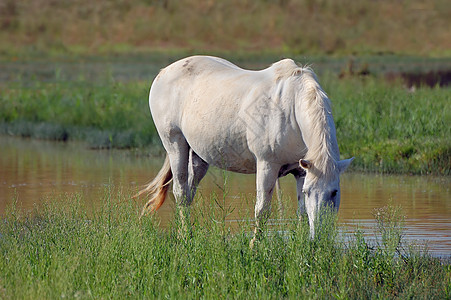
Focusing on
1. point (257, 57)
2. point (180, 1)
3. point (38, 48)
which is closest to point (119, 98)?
point (257, 57)

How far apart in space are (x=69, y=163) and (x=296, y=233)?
9284mm

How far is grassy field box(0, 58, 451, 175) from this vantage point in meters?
13.3

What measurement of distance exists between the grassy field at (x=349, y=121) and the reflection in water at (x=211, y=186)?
52cm

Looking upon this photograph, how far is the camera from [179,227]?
6863mm

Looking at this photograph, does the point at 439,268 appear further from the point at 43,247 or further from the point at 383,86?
the point at 383,86

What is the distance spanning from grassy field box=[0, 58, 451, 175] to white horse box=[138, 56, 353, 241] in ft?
17.6

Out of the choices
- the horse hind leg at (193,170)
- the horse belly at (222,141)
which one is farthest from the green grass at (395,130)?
the horse belly at (222,141)

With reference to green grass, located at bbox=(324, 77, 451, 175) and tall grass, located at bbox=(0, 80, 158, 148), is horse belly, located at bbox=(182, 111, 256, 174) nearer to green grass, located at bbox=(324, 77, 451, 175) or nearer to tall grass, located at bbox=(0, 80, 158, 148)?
green grass, located at bbox=(324, 77, 451, 175)

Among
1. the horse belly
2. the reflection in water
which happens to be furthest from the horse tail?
the horse belly

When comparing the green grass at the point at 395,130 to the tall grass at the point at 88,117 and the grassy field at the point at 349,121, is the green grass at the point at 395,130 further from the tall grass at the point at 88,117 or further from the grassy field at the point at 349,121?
the tall grass at the point at 88,117

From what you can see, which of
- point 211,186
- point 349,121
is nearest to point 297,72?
point 211,186

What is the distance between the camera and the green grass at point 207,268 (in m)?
5.73

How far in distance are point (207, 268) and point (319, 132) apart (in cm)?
135

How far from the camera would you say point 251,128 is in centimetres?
727
